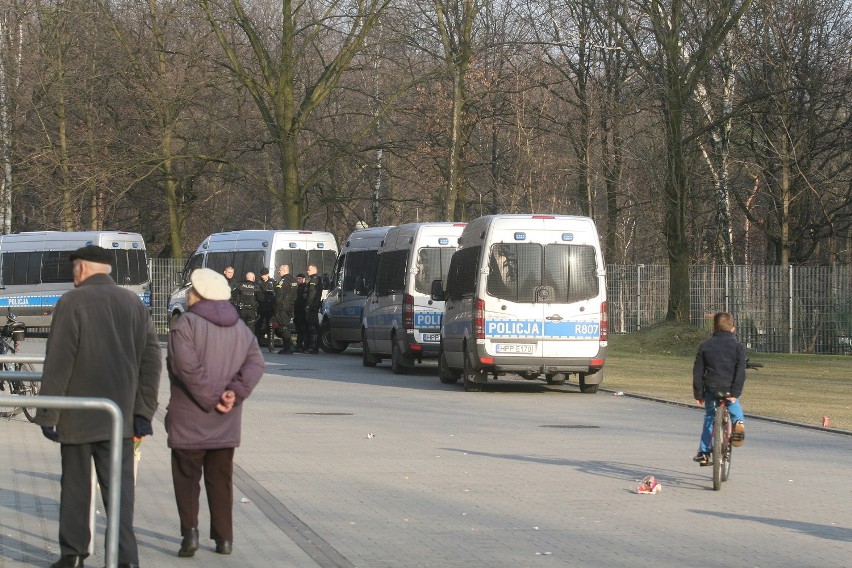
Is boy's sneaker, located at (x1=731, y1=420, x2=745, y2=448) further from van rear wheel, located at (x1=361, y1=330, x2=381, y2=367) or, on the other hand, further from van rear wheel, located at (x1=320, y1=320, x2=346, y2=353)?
van rear wheel, located at (x1=320, y1=320, x2=346, y2=353)

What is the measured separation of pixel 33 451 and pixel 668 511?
5.93 m

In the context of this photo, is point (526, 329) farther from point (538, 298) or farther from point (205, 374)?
point (205, 374)

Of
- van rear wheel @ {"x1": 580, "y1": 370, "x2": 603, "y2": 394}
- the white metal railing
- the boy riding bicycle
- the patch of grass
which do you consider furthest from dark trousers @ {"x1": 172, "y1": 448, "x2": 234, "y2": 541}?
van rear wheel @ {"x1": 580, "y1": 370, "x2": 603, "y2": 394}

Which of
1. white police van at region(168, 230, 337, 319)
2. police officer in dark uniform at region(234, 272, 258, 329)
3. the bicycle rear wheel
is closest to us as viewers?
the bicycle rear wheel

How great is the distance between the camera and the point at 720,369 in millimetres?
11664

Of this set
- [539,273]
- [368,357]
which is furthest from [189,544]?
[368,357]

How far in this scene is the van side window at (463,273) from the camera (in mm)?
21203

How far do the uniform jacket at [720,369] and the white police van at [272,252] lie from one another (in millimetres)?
23889

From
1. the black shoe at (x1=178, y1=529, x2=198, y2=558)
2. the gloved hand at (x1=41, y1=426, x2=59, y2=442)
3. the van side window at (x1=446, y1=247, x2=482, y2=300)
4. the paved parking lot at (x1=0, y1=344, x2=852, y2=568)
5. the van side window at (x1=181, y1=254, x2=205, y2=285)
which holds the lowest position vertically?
the paved parking lot at (x1=0, y1=344, x2=852, y2=568)

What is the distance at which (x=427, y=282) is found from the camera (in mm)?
25250

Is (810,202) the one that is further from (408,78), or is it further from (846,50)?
(408,78)

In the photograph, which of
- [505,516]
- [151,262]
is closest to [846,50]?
[151,262]

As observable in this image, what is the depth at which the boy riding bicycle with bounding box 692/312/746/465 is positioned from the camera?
11648mm

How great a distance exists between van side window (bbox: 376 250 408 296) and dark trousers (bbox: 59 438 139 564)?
60.0 feet
